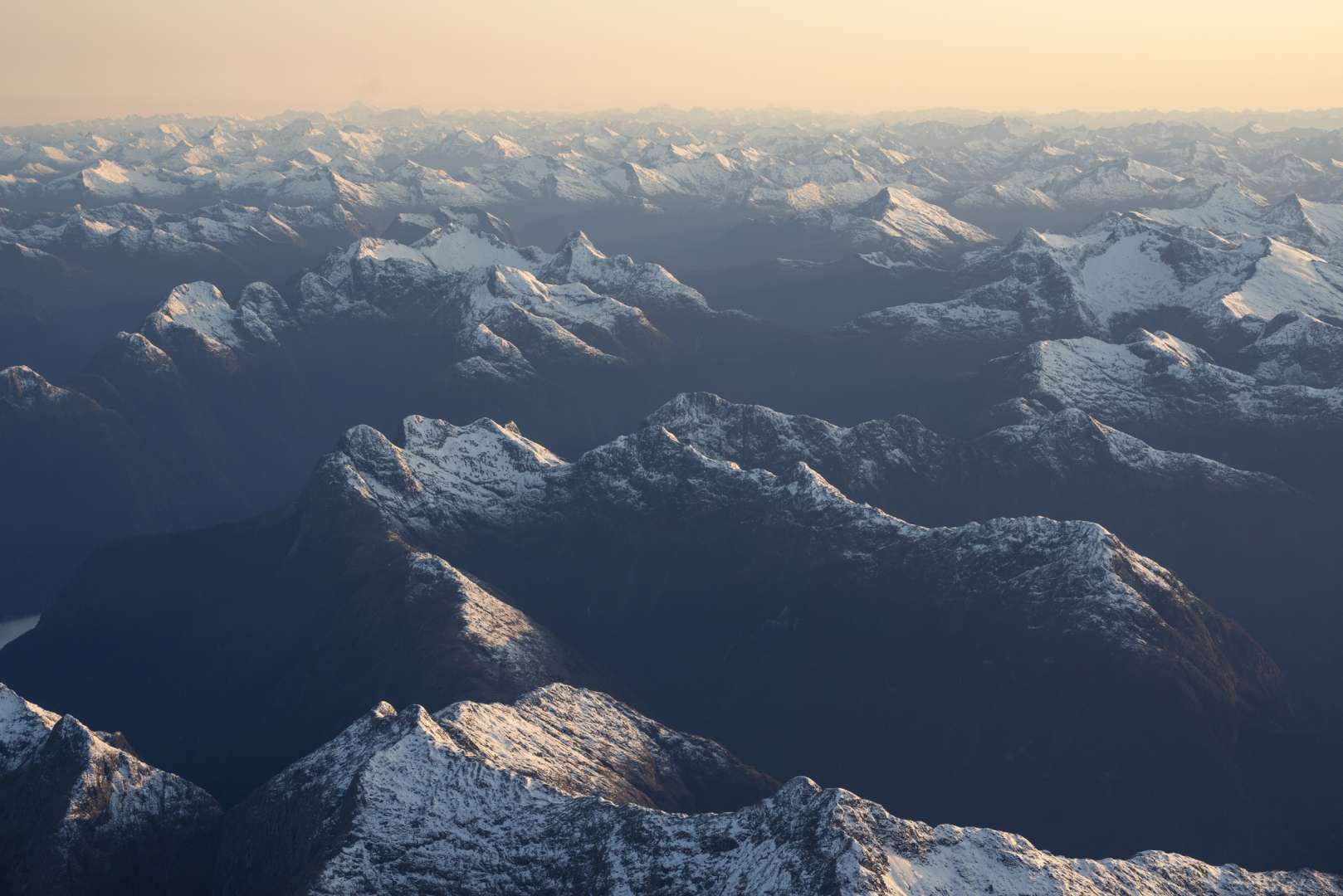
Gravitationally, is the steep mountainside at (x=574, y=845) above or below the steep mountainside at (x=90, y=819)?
above

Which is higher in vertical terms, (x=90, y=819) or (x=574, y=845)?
(x=574, y=845)

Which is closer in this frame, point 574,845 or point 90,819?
point 574,845

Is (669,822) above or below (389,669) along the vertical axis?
below

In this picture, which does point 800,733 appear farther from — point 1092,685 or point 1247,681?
point 1247,681

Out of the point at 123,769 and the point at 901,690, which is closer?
the point at 123,769

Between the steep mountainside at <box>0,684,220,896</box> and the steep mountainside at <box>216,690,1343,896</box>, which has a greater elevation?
the steep mountainside at <box>216,690,1343,896</box>

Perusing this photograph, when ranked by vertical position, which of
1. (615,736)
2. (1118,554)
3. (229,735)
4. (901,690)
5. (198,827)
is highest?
(1118,554)

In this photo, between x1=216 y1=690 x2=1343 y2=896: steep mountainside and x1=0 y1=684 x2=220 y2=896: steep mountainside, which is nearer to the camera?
x1=216 y1=690 x2=1343 y2=896: steep mountainside

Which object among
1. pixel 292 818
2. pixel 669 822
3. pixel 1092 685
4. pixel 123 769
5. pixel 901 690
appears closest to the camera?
pixel 669 822

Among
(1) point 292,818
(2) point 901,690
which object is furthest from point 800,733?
(1) point 292,818

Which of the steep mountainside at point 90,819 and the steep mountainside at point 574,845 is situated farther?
the steep mountainside at point 90,819

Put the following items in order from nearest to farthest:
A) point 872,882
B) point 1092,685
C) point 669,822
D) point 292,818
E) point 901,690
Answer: point 872,882
point 669,822
point 292,818
point 1092,685
point 901,690
